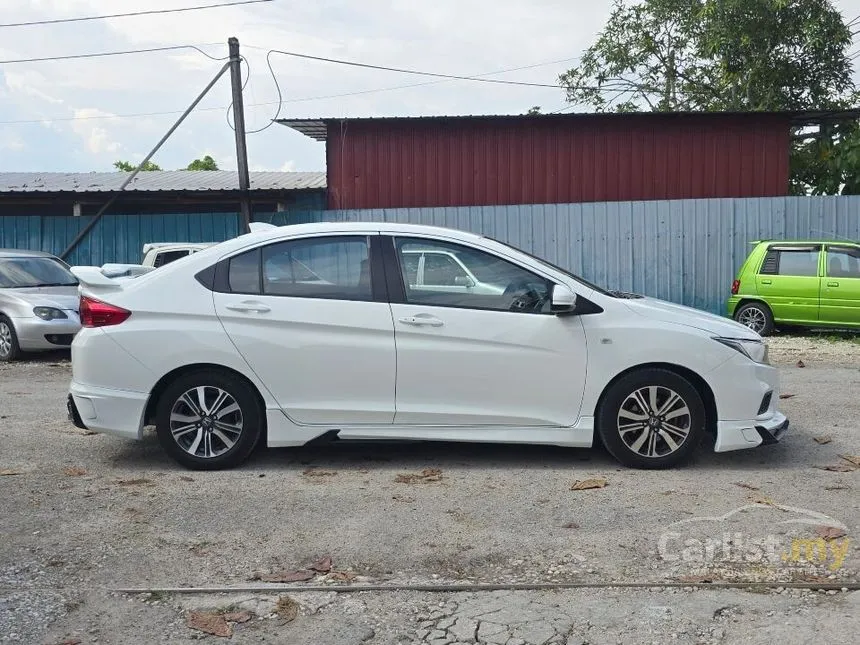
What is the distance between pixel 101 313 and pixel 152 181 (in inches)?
610

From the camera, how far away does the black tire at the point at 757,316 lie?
14.8m

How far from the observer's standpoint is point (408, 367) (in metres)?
6.26

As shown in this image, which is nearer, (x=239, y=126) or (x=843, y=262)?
(x=843, y=262)

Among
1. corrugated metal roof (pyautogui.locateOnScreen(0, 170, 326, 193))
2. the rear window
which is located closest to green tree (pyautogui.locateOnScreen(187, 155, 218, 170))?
corrugated metal roof (pyautogui.locateOnScreen(0, 170, 326, 193))

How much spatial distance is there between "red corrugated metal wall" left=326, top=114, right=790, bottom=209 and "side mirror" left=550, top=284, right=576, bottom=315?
484 inches

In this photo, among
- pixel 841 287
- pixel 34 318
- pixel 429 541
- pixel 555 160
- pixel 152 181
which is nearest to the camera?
pixel 429 541

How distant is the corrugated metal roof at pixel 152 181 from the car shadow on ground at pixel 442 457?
1150 centimetres

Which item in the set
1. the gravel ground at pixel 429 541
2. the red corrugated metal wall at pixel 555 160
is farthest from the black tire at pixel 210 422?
the red corrugated metal wall at pixel 555 160

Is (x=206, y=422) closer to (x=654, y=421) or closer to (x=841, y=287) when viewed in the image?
(x=654, y=421)

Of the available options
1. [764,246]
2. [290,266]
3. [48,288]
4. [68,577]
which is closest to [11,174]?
[48,288]

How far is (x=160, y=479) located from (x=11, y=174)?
1952cm

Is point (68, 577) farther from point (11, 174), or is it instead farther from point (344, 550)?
point (11, 174)

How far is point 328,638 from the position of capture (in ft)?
12.7

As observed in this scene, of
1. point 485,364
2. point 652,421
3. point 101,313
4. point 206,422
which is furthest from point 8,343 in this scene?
point 652,421
